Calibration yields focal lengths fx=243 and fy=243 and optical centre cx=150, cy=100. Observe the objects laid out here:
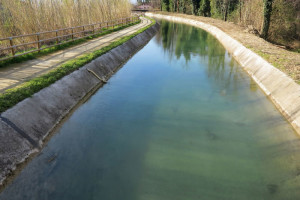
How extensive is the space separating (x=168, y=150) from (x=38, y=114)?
395 centimetres

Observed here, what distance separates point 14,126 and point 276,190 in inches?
255

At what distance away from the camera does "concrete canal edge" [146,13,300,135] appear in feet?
28.1

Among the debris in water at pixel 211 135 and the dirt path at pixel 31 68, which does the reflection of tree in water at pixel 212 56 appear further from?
the dirt path at pixel 31 68

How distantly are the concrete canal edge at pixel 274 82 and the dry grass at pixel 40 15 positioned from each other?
1239 cm

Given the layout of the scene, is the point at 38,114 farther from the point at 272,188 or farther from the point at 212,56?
the point at 212,56

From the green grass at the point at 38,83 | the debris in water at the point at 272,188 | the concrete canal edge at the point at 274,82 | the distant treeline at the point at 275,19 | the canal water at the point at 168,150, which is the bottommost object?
the debris in water at the point at 272,188

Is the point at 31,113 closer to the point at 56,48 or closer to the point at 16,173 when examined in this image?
the point at 16,173

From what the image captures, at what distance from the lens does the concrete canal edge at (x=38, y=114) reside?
570 cm

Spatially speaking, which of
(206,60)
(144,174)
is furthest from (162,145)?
(206,60)

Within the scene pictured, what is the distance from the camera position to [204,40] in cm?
2602

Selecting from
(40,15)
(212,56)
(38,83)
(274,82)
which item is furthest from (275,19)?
(38,83)

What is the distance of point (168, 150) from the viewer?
6.82 meters

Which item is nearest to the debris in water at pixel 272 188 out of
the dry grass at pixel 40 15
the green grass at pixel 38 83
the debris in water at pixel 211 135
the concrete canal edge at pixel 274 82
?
the debris in water at pixel 211 135

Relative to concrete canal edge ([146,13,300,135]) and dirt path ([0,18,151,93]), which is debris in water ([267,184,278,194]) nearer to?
concrete canal edge ([146,13,300,135])
